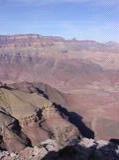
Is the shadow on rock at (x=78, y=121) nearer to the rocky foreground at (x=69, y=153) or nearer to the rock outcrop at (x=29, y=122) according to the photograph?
the rock outcrop at (x=29, y=122)

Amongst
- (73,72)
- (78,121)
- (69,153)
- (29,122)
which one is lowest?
(78,121)

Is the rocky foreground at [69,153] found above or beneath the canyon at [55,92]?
above

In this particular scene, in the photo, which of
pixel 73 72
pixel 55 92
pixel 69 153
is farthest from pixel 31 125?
pixel 73 72

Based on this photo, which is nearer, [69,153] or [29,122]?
[69,153]

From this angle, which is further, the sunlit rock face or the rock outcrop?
the sunlit rock face

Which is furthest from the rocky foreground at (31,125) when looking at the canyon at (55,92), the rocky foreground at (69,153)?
the rocky foreground at (69,153)

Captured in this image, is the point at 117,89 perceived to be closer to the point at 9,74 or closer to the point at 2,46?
the point at 9,74

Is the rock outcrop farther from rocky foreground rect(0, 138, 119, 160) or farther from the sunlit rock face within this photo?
rocky foreground rect(0, 138, 119, 160)

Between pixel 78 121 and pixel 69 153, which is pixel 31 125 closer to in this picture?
pixel 78 121

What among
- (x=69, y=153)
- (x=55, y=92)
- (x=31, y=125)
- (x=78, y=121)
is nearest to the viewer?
→ (x=69, y=153)

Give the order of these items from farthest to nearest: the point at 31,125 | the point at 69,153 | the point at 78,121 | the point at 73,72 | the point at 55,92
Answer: the point at 73,72
the point at 55,92
the point at 78,121
the point at 31,125
the point at 69,153

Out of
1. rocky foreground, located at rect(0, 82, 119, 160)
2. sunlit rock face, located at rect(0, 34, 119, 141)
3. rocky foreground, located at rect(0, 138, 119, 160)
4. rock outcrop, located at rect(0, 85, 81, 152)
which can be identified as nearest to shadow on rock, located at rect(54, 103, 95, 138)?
rocky foreground, located at rect(0, 82, 119, 160)
